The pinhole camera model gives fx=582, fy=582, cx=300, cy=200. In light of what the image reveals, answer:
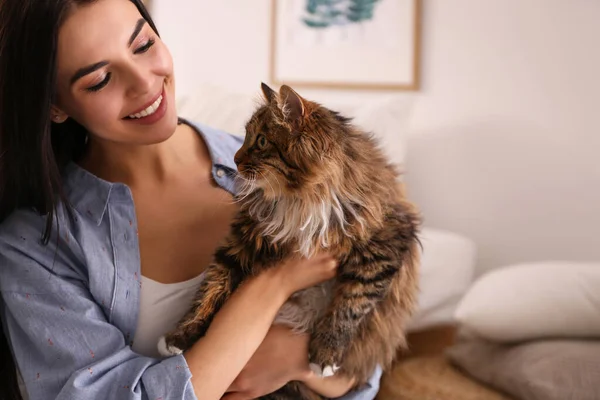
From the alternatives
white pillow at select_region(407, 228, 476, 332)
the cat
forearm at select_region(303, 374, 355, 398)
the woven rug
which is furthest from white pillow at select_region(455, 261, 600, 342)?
forearm at select_region(303, 374, 355, 398)

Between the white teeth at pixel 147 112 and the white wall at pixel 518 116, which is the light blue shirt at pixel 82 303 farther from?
the white wall at pixel 518 116

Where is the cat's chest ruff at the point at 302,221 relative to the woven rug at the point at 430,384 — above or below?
above

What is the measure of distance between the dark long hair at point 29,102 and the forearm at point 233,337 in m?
0.43

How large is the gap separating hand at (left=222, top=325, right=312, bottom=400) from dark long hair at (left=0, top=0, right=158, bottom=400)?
538 millimetres

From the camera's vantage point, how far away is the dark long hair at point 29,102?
1.16 meters

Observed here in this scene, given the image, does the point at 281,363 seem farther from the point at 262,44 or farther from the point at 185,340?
the point at 262,44

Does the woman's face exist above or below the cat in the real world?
above

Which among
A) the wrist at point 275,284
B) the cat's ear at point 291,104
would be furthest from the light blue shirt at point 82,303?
the cat's ear at point 291,104

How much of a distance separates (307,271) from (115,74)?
0.59 metres

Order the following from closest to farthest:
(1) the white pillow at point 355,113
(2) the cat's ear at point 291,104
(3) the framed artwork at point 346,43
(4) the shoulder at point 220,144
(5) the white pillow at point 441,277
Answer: (2) the cat's ear at point 291,104, (4) the shoulder at point 220,144, (5) the white pillow at point 441,277, (1) the white pillow at point 355,113, (3) the framed artwork at point 346,43

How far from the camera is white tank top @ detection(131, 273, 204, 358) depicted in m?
1.35

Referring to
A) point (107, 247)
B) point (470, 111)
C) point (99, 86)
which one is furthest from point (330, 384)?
point (470, 111)

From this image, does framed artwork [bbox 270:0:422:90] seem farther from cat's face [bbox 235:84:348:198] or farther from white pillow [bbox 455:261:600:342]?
cat's face [bbox 235:84:348:198]

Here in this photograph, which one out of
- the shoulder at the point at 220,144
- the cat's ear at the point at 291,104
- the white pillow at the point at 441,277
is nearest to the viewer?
the cat's ear at the point at 291,104
